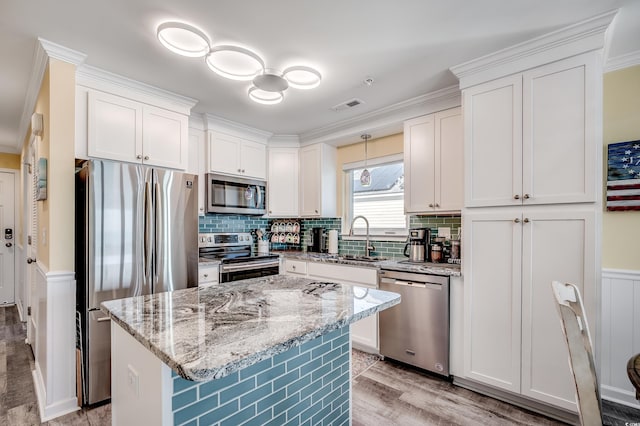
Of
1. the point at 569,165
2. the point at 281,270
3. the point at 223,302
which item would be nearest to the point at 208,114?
the point at 281,270

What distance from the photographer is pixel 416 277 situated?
2.59 m

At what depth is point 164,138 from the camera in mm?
2812

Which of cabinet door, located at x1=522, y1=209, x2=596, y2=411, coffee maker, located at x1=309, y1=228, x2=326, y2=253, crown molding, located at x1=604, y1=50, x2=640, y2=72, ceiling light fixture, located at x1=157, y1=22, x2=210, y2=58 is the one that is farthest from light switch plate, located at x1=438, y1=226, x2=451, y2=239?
ceiling light fixture, located at x1=157, y1=22, x2=210, y2=58

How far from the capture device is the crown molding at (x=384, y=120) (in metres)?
2.74

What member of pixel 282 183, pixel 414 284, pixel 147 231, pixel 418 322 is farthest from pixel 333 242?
pixel 147 231

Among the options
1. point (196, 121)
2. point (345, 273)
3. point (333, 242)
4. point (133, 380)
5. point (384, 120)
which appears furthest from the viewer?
point (333, 242)

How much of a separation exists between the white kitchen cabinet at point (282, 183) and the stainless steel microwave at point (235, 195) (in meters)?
0.11

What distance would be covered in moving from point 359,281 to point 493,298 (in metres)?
1.19

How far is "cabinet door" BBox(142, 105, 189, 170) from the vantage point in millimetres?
2701

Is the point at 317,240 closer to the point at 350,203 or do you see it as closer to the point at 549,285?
A: the point at 350,203

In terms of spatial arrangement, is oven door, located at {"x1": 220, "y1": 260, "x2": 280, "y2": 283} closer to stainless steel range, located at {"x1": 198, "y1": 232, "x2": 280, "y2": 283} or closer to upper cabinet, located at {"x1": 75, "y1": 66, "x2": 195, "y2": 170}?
stainless steel range, located at {"x1": 198, "y1": 232, "x2": 280, "y2": 283}

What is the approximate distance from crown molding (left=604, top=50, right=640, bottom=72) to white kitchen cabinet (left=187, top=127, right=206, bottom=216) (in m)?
3.70

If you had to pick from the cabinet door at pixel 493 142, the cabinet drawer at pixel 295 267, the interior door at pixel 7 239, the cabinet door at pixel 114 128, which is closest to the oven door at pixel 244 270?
the cabinet drawer at pixel 295 267

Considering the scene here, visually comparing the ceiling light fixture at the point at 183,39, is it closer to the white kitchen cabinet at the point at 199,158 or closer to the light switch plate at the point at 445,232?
the white kitchen cabinet at the point at 199,158
